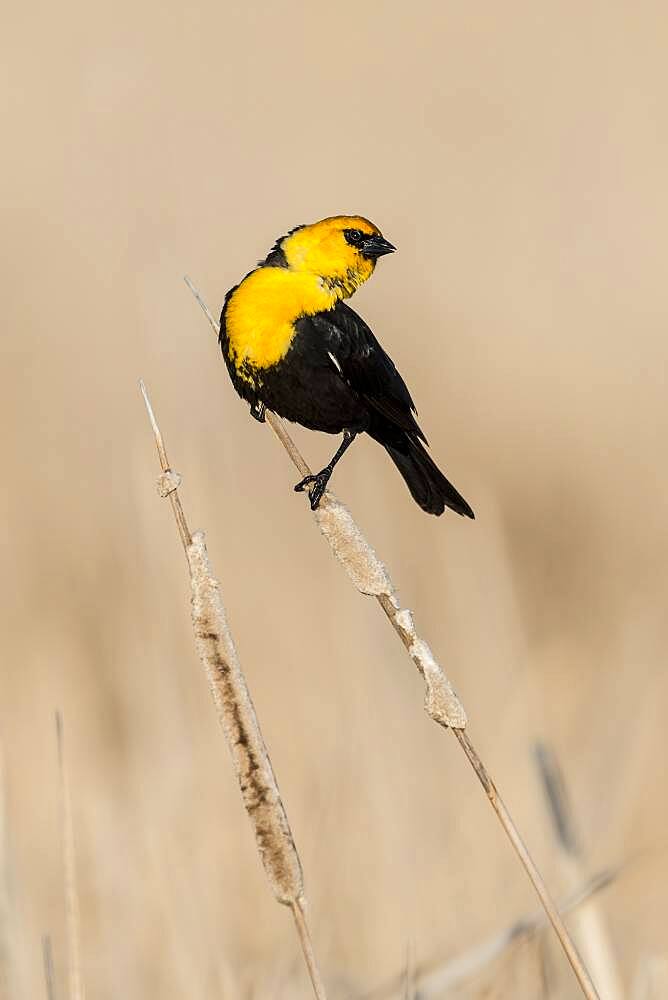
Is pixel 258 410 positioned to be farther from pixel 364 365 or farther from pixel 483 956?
pixel 483 956

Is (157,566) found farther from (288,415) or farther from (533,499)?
(533,499)

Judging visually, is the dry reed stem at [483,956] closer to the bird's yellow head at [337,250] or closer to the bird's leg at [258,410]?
the bird's leg at [258,410]

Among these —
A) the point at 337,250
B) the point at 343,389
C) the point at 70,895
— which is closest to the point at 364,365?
the point at 343,389

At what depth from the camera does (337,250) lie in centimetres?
235

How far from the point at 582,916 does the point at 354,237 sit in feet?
4.07

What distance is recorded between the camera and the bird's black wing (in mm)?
2285

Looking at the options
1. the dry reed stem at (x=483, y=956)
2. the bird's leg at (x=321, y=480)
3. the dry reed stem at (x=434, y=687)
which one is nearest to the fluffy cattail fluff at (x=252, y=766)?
the dry reed stem at (x=434, y=687)

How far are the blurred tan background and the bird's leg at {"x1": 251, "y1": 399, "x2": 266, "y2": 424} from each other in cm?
19

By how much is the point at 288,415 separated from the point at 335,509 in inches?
36.0

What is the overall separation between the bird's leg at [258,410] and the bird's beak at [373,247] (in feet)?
1.09

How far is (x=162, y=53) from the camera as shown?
230 inches

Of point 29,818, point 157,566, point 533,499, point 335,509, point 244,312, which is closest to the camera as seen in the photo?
point 335,509

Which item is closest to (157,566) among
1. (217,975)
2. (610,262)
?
(217,975)

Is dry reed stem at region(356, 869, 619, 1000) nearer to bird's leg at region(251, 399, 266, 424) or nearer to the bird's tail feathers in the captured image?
the bird's tail feathers
